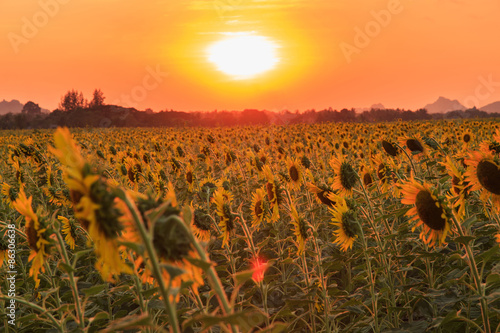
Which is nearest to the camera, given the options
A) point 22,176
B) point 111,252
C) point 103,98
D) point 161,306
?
point 111,252

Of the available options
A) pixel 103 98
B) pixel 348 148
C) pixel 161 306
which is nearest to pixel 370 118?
pixel 348 148

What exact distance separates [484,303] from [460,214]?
861 millimetres

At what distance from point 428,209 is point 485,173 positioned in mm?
566

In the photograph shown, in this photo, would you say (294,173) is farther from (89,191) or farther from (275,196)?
(89,191)

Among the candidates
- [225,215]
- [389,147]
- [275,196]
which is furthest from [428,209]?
[389,147]

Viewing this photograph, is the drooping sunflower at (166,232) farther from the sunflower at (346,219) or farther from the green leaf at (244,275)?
the sunflower at (346,219)

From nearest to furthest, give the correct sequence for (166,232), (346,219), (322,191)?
(166,232) < (346,219) < (322,191)

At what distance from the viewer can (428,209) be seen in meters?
2.72

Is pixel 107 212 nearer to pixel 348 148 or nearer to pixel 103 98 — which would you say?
pixel 348 148

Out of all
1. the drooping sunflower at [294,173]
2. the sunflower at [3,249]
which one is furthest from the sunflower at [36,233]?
the drooping sunflower at [294,173]

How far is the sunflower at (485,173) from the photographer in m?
2.87

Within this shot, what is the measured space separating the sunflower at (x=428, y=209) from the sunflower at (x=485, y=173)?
1.58 feet

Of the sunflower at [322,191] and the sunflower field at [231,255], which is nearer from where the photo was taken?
the sunflower field at [231,255]

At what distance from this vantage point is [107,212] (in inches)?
43.6
